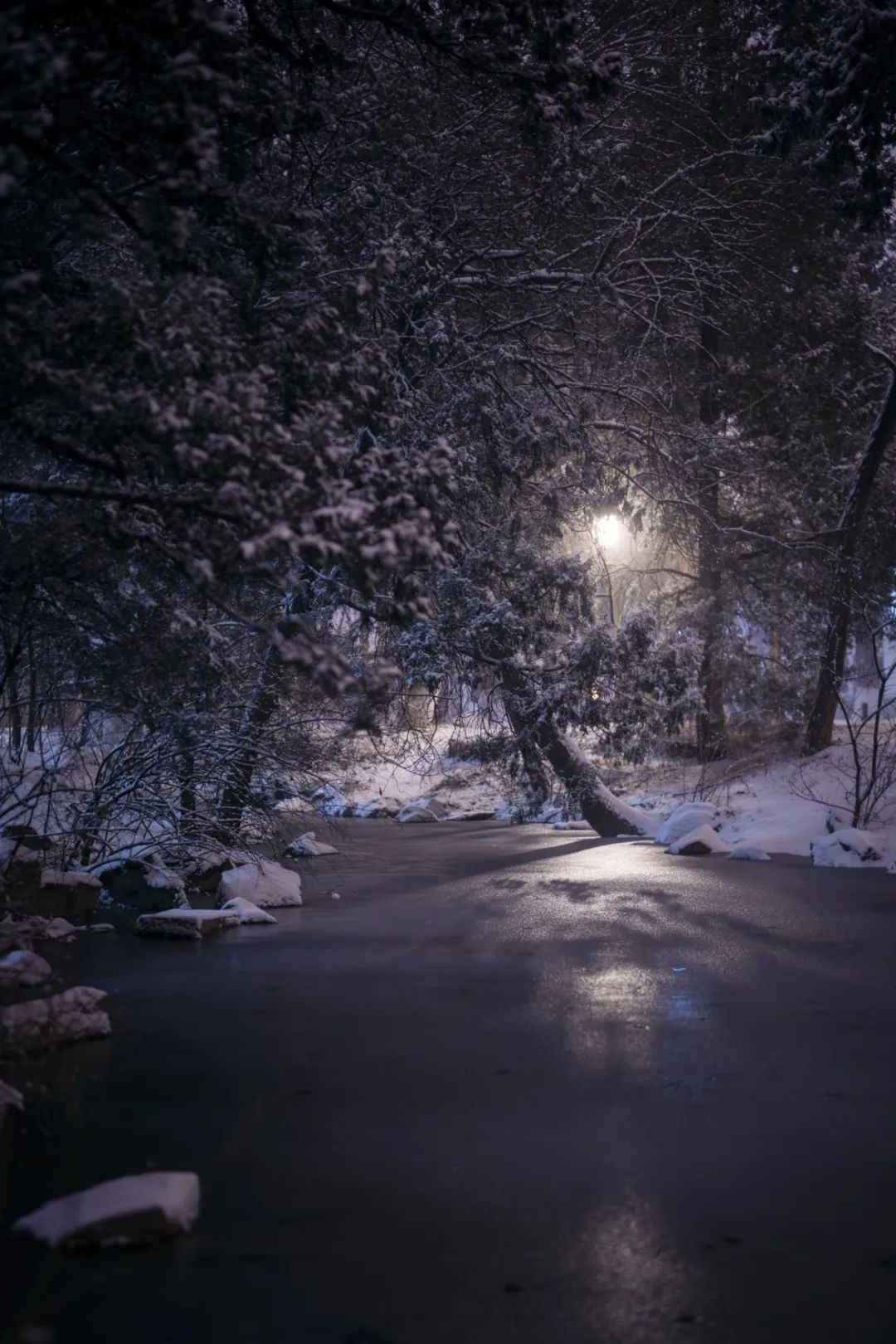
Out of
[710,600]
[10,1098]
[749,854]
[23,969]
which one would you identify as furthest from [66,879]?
[710,600]

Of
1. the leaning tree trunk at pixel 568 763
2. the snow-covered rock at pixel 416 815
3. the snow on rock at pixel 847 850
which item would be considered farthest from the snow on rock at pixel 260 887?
the snow-covered rock at pixel 416 815

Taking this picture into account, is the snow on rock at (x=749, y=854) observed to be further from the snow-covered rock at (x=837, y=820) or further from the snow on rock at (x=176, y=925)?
the snow on rock at (x=176, y=925)

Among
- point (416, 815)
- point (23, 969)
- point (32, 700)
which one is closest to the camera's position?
point (23, 969)

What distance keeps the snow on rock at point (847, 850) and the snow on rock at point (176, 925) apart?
7387 millimetres

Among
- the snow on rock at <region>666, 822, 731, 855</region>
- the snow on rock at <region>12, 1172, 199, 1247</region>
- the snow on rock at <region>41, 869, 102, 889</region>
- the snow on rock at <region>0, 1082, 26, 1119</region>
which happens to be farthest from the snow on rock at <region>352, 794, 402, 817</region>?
the snow on rock at <region>12, 1172, 199, 1247</region>

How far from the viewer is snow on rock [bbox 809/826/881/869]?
1344 cm

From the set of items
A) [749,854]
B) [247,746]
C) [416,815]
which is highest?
[247,746]

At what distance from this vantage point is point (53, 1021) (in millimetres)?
5398

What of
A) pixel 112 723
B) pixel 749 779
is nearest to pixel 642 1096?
pixel 112 723

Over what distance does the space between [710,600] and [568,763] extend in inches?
212

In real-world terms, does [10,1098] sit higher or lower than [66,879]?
lower

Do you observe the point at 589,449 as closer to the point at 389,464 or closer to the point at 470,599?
the point at 470,599

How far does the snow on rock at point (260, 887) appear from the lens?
34.3 ft

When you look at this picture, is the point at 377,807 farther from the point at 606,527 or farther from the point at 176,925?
the point at 176,925
